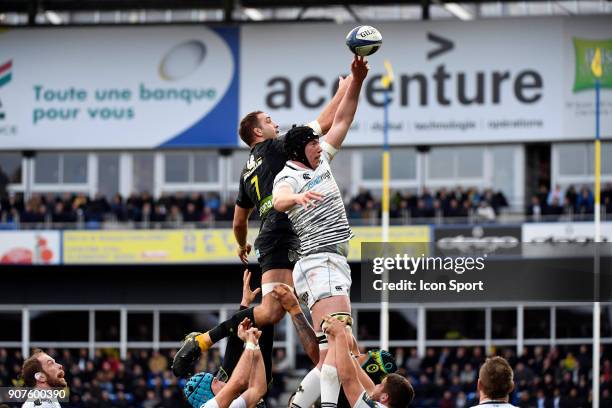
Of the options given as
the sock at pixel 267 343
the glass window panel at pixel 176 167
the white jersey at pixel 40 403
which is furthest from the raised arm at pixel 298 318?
the glass window panel at pixel 176 167

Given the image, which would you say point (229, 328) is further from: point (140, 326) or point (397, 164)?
point (397, 164)

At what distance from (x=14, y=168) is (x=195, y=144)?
6.29 meters

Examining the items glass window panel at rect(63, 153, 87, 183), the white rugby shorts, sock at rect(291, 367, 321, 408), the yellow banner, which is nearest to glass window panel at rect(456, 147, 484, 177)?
the yellow banner

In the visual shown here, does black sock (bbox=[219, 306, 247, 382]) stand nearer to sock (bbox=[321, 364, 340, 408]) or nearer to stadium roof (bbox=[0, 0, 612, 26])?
sock (bbox=[321, 364, 340, 408])

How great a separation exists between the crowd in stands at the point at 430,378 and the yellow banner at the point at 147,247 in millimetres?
3040

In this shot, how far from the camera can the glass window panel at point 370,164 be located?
41812 millimetres

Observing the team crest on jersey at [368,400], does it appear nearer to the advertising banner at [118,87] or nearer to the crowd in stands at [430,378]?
the crowd in stands at [430,378]

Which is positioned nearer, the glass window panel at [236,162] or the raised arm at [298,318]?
the raised arm at [298,318]

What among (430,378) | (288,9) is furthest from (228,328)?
(288,9)

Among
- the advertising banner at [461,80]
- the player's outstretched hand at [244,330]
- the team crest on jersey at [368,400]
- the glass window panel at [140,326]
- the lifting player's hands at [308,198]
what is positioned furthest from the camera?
the glass window panel at [140,326]

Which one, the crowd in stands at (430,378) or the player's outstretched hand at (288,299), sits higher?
the player's outstretched hand at (288,299)

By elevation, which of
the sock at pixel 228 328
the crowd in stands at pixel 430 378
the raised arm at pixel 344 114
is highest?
the raised arm at pixel 344 114

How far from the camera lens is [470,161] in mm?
41469

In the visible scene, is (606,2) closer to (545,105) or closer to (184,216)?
(545,105)
